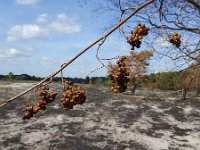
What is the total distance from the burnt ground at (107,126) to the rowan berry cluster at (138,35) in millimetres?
6184

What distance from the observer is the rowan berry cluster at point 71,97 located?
1.69 metres

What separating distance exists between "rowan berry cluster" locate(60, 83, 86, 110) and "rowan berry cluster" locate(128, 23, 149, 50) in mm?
298

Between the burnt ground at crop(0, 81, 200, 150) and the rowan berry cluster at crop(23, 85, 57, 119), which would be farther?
the burnt ground at crop(0, 81, 200, 150)

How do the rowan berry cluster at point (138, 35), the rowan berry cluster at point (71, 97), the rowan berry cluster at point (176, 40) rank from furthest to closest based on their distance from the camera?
1. the rowan berry cluster at point (176, 40)
2. the rowan berry cluster at point (138, 35)
3. the rowan berry cluster at point (71, 97)

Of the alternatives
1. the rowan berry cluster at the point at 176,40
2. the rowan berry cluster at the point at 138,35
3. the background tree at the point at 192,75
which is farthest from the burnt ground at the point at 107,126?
the rowan berry cluster at the point at 138,35

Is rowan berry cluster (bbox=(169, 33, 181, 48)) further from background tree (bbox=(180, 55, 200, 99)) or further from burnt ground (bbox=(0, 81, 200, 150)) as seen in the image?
background tree (bbox=(180, 55, 200, 99))

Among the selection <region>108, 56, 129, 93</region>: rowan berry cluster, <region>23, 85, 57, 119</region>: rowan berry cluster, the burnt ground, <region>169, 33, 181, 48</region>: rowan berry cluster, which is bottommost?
the burnt ground

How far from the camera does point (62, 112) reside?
9664mm

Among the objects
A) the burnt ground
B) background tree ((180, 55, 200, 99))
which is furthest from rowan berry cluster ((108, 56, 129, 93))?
background tree ((180, 55, 200, 99))

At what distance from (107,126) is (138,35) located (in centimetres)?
735

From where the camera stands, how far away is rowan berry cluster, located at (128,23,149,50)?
180cm

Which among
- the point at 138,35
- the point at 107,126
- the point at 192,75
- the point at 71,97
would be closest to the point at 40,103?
the point at 71,97

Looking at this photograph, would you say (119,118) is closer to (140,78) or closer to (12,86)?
(12,86)

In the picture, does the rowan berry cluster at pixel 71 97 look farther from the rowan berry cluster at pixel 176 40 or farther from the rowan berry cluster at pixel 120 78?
the rowan berry cluster at pixel 176 40
